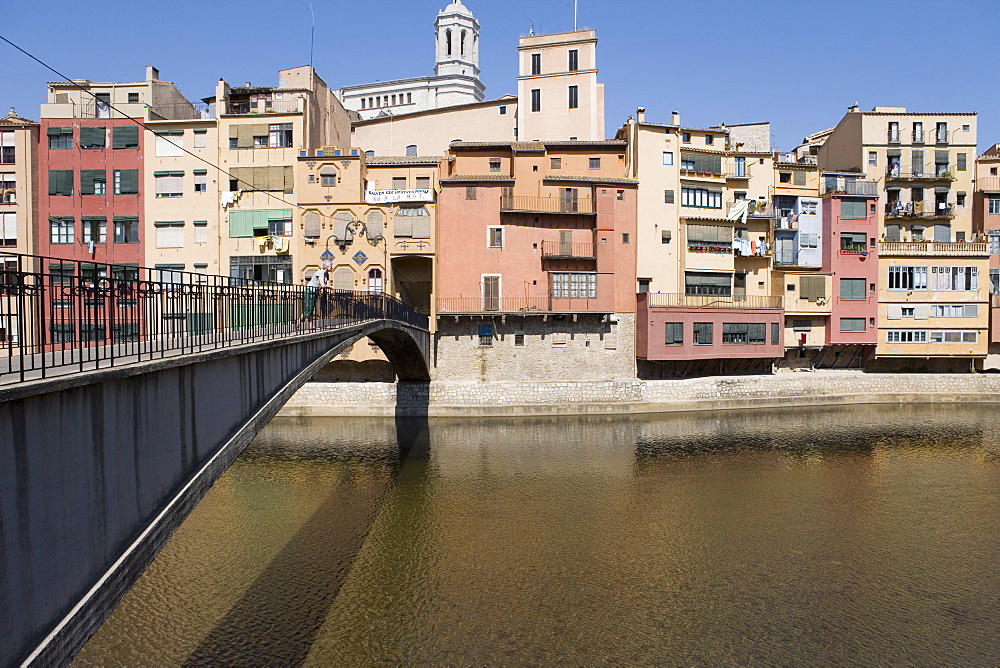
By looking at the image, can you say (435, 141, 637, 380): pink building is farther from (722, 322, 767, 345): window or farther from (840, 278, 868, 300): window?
(840, 278, 868, 300): window

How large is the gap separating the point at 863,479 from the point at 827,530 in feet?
24.3

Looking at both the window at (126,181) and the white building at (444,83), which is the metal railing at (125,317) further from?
the white building at (444,83)

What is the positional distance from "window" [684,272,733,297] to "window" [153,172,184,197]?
109 ft

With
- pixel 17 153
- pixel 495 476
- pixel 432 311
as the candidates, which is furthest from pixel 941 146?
pixel 17 153

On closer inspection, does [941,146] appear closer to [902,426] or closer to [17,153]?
[902,426]

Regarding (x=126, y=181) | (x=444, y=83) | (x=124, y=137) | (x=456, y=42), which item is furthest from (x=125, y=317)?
(x=456, y=42)

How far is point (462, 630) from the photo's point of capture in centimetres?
1467

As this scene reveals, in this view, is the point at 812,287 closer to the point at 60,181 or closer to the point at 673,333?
the point at 673,333

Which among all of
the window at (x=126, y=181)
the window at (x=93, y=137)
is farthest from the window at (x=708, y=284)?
the window at (x=93, y=137)

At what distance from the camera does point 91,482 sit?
7742 mm

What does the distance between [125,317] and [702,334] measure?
37.9 m

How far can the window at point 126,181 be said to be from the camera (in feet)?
141

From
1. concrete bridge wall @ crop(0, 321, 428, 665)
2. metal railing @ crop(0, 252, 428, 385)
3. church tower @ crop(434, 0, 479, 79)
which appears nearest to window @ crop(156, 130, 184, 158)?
metal railing @ crop(0, 252, 428, 385)

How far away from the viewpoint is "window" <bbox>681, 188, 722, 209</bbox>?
147 feet
